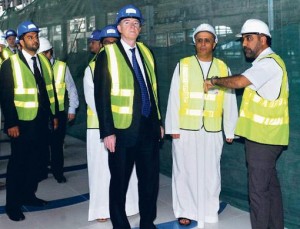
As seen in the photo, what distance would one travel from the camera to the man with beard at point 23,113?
11.6 feet

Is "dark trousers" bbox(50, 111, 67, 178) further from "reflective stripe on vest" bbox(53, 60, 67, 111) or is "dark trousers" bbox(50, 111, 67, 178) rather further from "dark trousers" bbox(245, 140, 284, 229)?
"dark trousers" bbox(245, 140, 284, 229)

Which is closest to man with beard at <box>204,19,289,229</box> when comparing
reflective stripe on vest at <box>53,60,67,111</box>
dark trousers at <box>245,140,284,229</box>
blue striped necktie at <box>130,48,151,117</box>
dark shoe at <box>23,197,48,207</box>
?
dark trousers at <box>245,140,284,229</box>

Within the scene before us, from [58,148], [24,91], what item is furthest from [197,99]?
[58,148]

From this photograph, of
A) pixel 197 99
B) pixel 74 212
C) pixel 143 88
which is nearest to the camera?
pixel 143 88

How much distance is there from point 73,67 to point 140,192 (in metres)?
4.66

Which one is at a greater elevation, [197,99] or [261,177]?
[197,99]

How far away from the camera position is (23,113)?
142 inches

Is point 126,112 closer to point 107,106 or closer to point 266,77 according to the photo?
point 107,106

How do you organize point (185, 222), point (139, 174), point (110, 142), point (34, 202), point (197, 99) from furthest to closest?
point (34, 202) → point (185, 222) → point (197, 99) → point (139, 174) → point (110, 142)

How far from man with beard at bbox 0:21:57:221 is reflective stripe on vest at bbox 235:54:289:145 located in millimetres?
1943

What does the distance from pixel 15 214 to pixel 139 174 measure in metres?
1.37

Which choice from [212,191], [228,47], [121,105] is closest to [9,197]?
[121,105]

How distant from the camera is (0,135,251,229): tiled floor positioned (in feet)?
11.6

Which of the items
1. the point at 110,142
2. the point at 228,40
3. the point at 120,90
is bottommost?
the point at 110,142
